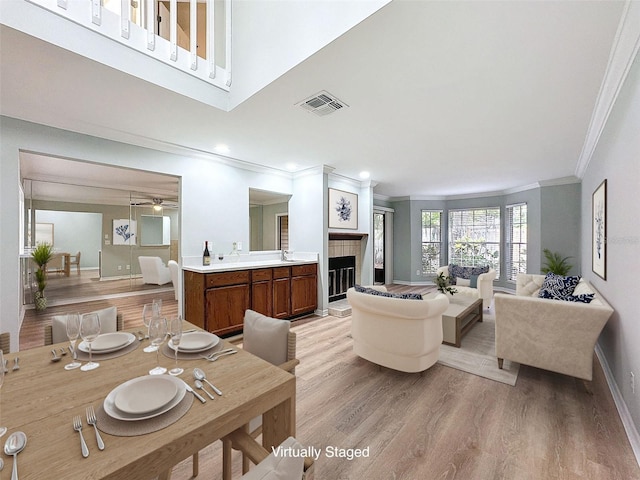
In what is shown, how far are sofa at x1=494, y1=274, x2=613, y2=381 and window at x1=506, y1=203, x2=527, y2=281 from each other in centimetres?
444

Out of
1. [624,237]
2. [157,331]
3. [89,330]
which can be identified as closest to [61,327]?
[89,330]

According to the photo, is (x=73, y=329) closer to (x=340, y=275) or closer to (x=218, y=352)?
(x=218, y=352)

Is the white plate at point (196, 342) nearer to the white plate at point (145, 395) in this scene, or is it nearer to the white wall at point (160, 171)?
the white plate at point (145, 395)

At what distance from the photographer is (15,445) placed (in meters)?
0.76

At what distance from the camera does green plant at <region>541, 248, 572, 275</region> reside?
5.31m

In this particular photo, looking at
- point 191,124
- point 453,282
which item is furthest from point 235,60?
point 453,282

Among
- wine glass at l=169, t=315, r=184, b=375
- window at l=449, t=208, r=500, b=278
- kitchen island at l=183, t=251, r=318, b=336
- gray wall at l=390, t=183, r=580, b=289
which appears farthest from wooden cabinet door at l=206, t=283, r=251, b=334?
window at l=449, t=208, r=500, b=278

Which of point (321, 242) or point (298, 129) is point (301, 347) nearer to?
point (321, 242)

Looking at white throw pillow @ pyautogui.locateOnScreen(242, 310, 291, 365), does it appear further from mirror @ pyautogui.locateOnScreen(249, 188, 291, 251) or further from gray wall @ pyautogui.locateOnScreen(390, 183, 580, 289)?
A: gray wall @ pyautogui.locateOnScreen(390, 183, 580, 289)

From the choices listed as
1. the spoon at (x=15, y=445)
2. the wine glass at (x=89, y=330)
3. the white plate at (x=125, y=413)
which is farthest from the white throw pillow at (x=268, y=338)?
the spoon at (x=15, y=445)

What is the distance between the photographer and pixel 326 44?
173 centimetres

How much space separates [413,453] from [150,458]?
1569 millimetres

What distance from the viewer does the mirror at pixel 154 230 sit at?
23.2 feet

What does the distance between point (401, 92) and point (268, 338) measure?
2.12 meters
